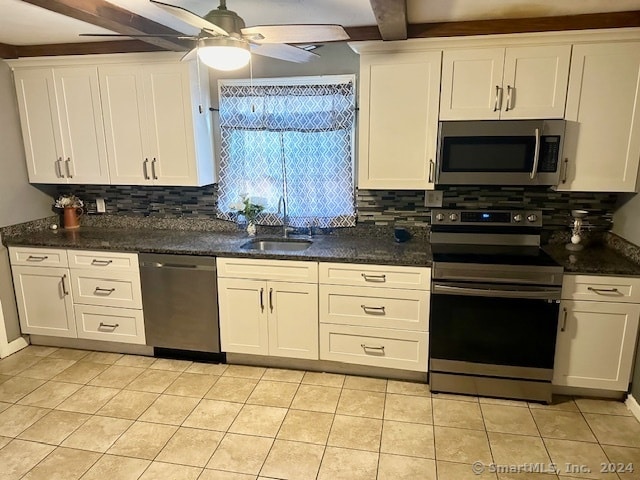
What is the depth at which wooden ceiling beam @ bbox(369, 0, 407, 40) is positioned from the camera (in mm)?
2016

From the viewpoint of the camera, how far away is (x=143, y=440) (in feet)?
7.87

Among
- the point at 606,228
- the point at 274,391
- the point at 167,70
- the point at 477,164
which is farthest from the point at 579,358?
the point at 167,70

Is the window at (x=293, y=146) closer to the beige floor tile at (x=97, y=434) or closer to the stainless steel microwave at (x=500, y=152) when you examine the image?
the stainless steel microwave at (x=500, y=152)

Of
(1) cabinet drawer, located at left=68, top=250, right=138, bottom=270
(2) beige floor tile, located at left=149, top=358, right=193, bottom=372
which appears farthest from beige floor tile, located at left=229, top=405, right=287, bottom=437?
(1) cabinet drawer, located at left=68, top=250, right=138, bottom=270

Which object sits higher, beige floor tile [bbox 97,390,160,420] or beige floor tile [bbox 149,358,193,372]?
beige floor tile [bbox 149,358,193,372]

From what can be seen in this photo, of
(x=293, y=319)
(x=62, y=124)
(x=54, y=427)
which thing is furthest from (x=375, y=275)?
(x=62, y=124)

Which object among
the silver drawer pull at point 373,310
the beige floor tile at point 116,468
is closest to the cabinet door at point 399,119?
the silver drawer pull at point 373,310

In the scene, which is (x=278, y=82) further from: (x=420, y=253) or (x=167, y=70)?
(x=420, y=253)

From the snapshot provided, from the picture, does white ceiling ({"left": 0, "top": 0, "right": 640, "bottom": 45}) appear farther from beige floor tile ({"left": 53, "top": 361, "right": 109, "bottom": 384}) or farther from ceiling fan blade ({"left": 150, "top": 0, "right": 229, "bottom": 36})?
beige floor tile ({"left": 53, "top": 361, "right": 109, "bottom": 384})

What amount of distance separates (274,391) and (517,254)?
1781 millimetres

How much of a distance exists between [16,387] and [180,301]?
3.87ft

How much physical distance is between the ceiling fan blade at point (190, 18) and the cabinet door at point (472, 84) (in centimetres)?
148

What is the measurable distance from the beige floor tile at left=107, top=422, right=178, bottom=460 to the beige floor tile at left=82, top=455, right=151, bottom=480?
4 cm

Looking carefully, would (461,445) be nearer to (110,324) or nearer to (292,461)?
(292,461)
